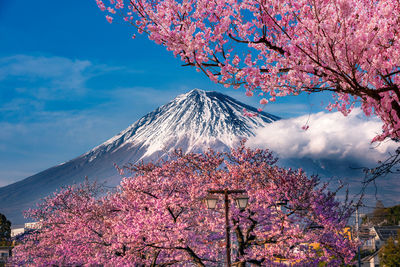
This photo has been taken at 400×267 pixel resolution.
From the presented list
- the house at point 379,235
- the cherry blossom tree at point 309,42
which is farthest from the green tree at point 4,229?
the cherry blossom tree at point 309,42

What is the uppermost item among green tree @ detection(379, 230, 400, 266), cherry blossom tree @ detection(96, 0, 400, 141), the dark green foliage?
cherry blossom tree @ detection(96, 0, 400, 141)

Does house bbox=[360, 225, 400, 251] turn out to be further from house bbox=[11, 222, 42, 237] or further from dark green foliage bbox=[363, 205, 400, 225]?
house bbox=[11, 222, 42, 237]

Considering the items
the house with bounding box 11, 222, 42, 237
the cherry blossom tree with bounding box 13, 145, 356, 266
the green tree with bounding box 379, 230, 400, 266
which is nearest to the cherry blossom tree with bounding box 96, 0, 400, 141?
the cherry blossom tree with bounding box 13, 145, 356, 266

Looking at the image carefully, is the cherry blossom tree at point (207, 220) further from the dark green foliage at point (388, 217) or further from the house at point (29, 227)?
the dark green foliage at point (388, 217)

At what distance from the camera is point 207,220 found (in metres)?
15.7

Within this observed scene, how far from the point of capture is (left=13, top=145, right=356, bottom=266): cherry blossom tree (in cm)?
1456

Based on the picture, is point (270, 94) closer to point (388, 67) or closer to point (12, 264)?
point (388, 67)

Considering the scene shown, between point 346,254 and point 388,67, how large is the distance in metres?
10.7

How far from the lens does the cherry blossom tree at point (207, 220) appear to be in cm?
1456

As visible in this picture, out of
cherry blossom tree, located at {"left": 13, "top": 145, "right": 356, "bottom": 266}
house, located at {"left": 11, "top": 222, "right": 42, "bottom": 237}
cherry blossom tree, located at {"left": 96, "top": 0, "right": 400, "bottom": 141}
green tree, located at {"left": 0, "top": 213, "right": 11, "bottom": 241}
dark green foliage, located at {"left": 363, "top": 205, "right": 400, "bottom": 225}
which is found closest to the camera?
cherry blossom tree, located at {"left": 96, "top": 0, "right": 400, "bottom": 141}

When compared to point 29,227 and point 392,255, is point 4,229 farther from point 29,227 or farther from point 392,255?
point 392,255

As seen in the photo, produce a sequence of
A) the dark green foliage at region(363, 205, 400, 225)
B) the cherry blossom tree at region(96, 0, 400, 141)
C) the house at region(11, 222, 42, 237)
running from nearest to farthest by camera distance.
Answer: the cherry blossom tree at region(96, 0, 400, 141) → the house at region(11, 222, 42, 237) → the dark green foliage at region(363, 205, 400, 225)

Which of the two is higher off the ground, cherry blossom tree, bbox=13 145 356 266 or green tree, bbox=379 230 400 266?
cherry blossom tree, bbox=13 145 356 266

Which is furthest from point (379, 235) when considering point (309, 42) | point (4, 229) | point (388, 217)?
point (309, 42)
